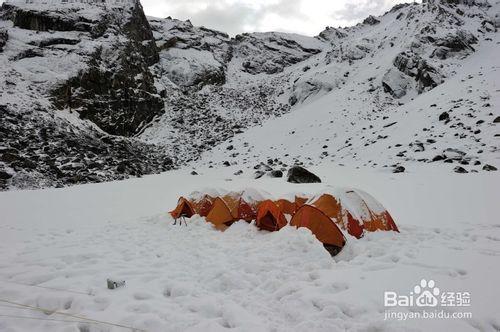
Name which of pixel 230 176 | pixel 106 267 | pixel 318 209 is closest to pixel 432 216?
pixel 318 209

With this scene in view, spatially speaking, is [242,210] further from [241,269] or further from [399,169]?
[399,169]

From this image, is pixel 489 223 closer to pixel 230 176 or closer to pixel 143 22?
pixel 230 176

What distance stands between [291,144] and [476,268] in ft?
80.6

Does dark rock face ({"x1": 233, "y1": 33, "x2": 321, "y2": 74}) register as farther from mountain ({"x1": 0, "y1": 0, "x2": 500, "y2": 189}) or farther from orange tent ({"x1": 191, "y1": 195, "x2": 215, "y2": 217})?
orange tent ({"x1": 191, "y1": 195, "x2": 215, "y2": 217})

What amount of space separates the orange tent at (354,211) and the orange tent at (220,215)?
282 centimetres

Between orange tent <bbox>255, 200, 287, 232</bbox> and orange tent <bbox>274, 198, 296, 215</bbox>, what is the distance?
1.55ft

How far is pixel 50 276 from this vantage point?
5.80 metres

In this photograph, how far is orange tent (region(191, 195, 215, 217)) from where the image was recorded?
10.9m

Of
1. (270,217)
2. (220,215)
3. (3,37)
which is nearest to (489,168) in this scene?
(270,217)

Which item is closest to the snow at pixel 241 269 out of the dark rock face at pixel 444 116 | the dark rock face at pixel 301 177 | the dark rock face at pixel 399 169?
the dark rock face at pixel 399 169

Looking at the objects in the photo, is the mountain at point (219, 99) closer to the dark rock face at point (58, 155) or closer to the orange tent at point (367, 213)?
the dark rock face at point (58, 155)

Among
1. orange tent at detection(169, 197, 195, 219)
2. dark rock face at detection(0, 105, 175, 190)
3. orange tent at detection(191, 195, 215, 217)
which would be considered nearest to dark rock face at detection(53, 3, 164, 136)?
dark rock face at detection(0, 105, 175, 190)

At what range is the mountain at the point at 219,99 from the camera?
21.3 metres

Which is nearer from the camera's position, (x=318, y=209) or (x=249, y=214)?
(x=318, y=209)
